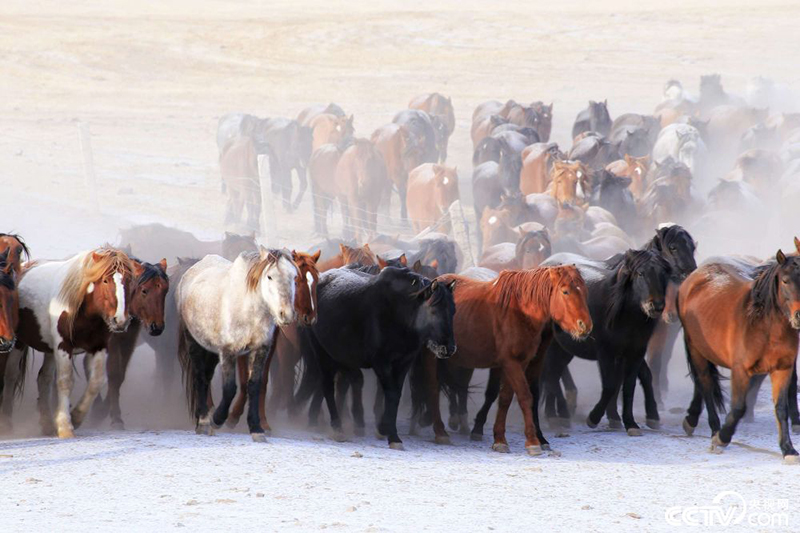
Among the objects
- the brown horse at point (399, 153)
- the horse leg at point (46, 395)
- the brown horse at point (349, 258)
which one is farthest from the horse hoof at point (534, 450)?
the brown horse at point (399, 153)

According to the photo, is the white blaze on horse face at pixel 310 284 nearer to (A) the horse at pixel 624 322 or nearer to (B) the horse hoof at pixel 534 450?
(B) the horse hoof at pixel 534 450

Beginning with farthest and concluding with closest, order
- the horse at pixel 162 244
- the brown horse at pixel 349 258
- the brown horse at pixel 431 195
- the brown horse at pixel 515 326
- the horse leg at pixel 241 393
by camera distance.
A: the brown horse at pixel 431 195 < the horse at pixel 162 244 < the brown horse at pixel 349 258 < the horse leg at pixel 241 393 < the brown horse at pixel 515 326

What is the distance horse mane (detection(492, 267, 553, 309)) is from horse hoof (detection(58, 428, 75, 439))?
121 inches

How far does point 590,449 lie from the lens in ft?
27.7

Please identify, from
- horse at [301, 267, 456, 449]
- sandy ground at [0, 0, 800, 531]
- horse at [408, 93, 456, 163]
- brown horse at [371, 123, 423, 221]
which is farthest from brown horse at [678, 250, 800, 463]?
horse at [408, 93, 456, 163]

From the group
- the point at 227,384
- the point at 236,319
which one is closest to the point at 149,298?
the point at 236,319

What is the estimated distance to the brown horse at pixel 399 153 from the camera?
73.3 ft

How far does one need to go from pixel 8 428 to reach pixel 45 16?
1499 inches

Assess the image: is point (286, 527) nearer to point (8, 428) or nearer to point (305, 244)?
point (8, 428)

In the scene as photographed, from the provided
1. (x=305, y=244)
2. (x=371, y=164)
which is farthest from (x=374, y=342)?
(x=371, y=164)

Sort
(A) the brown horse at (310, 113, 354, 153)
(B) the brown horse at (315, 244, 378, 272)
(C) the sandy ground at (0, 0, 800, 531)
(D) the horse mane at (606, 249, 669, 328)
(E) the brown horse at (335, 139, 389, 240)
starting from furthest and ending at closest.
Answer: (A) the brown horse at (310, 113, 354, 153) < (E) the brown horse at (335, 139, 389, 240) < (B) the brown horse at (315, 244, 378, 272) < (D) the horse mane at (606, 249, 669, 328) < (C) the sandy ground at (0, 0, 800, 531)

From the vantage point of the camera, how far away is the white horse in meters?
7.63

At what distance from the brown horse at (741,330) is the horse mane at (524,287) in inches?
47.4

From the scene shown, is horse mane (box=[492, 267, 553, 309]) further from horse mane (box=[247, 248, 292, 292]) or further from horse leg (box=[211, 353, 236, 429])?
horse leg (box=[211, 353, 236, 429])
